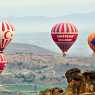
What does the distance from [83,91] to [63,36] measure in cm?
3661

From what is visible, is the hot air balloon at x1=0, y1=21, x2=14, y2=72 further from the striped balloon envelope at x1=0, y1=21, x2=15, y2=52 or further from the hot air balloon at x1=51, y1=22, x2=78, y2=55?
→ the hot air balloon at x1=51, y1=22, x2=78, y2=55

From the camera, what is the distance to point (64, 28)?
56.8 m

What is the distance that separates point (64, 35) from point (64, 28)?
1110 mm

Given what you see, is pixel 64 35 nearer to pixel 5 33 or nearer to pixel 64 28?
pixel 64 28

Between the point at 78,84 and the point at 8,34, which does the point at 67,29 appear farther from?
the point at 78,84

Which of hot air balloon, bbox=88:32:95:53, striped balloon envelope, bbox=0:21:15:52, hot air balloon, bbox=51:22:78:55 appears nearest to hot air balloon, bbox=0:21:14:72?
striped balloon envelope, bbox=0:21:15:52

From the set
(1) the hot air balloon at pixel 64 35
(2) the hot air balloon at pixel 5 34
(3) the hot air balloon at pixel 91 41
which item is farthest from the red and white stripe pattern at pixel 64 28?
(2) the hot air balloon at pixel 5 34

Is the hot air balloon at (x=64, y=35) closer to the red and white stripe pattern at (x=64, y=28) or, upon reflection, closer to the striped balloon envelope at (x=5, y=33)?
the red and white stripe pattern at (x=64, y=28)

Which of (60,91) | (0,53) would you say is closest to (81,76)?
(60,91)

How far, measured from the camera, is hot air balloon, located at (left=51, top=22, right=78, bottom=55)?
5475 centimetres

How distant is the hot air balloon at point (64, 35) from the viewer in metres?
54.8

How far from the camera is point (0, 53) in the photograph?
52.9 m

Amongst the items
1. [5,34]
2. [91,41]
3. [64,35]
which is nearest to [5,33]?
[5,34]

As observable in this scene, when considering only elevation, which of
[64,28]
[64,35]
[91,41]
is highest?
[64,28]
